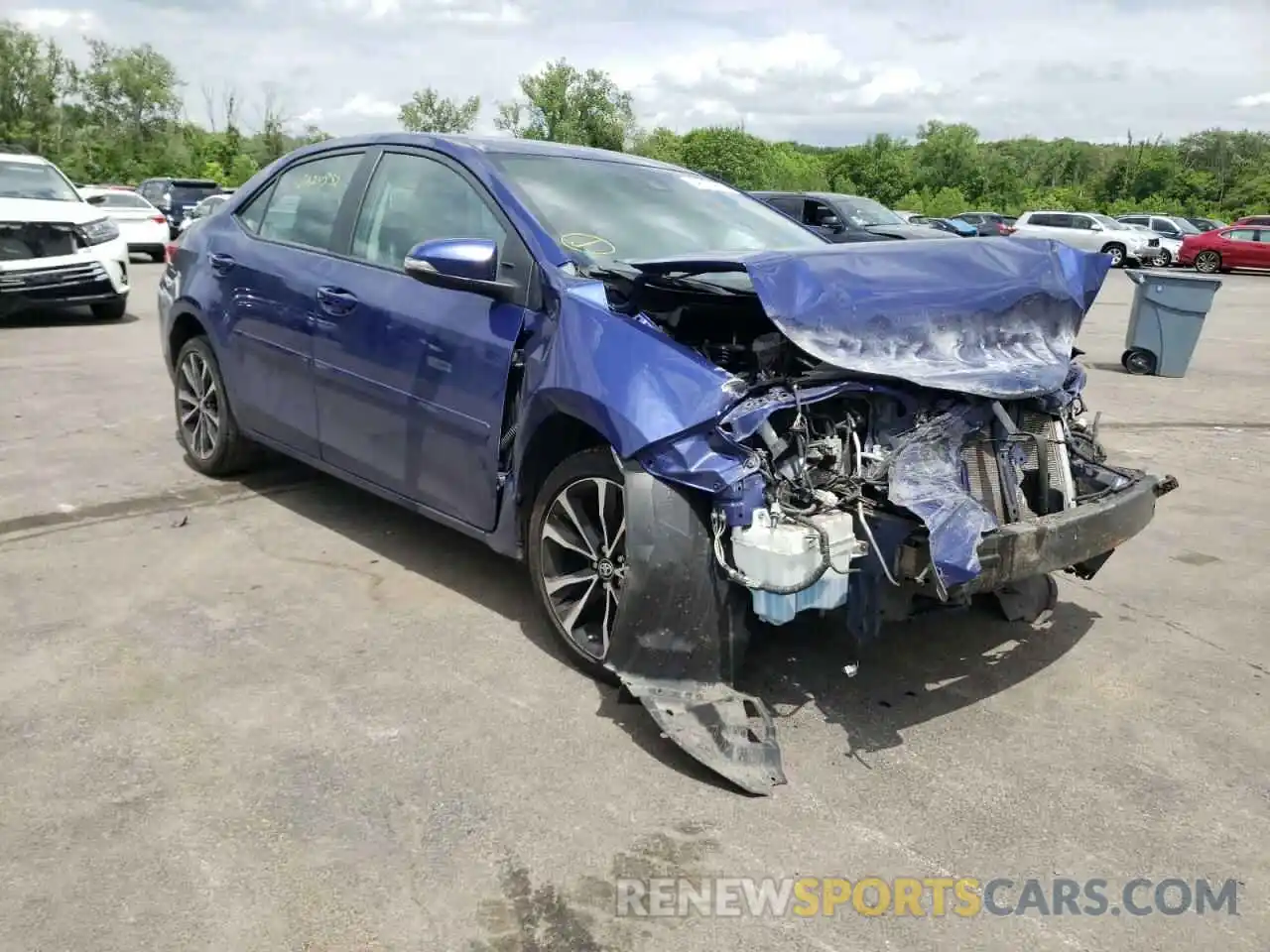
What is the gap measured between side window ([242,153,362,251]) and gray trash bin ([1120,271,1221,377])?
27.8 feet

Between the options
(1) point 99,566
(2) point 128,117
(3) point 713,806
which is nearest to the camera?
(3) point 713,806

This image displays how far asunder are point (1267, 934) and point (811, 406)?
1759 millimetres

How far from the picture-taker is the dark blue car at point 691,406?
10.3ft

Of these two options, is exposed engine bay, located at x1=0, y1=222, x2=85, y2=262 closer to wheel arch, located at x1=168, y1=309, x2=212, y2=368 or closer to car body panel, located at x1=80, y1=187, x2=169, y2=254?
wheel arch, located at x1=168, y1=309, x2=212, y2=368

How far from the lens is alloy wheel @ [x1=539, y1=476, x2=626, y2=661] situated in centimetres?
349

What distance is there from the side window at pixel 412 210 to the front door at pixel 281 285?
0.73ft

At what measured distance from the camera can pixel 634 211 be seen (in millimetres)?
4262

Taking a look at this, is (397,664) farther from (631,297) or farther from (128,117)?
(128,117)

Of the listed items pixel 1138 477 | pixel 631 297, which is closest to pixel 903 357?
pixel 631 297

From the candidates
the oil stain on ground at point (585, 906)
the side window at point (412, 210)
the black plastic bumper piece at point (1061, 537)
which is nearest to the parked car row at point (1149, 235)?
the side window at point (412, 210)

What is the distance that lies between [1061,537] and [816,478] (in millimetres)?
783

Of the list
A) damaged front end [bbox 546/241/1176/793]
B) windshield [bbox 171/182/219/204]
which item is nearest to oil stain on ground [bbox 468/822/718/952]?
damaged front end [bbox 546/241/1176/793]

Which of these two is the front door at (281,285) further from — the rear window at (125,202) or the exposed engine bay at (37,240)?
the rear window at (125,202)

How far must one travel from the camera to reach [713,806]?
2.99 metres
